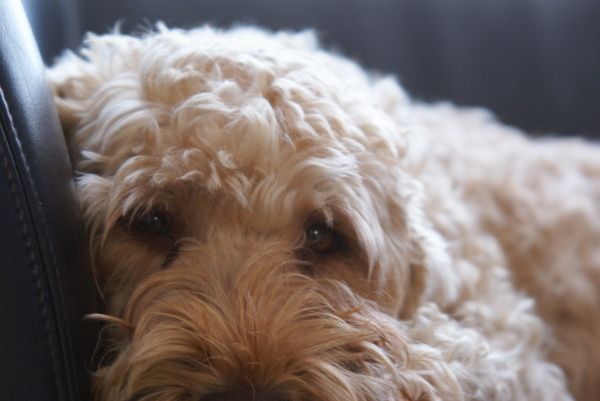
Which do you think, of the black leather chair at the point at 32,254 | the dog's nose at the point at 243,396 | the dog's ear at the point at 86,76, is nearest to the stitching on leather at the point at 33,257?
the black leather chair at the point at 32,254

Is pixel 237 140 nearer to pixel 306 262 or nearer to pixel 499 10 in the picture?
pixel 306 262

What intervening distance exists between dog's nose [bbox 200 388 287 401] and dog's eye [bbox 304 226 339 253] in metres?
0.46

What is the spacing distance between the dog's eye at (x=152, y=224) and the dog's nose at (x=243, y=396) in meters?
0.47

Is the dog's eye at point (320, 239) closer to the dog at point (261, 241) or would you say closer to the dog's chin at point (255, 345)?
the dog at point (261, 241)

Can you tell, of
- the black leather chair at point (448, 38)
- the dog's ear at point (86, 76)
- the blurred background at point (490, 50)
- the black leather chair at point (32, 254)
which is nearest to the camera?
the black leather chair at point (32, 254)

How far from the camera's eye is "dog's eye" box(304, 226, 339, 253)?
160 cm

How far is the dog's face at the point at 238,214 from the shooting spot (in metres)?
1.30

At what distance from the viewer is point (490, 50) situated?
11.2 ft

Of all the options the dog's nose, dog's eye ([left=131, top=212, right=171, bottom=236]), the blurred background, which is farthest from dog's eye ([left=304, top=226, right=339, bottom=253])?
the blurred background

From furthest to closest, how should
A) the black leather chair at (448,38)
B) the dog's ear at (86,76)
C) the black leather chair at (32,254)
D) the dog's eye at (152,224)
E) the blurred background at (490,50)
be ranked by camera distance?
the blurred background at (490,50) → the black leather chair at (448,38) → the dog's ear at (86,76) → the dog's eye at (152,224) → the black leather chair at (32,254)

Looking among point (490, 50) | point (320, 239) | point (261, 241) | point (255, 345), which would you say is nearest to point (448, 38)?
point (490, 50)

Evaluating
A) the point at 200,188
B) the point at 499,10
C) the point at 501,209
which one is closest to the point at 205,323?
the point at 200,188

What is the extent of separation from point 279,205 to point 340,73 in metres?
0.67

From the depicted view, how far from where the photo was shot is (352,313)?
1.45 metres
